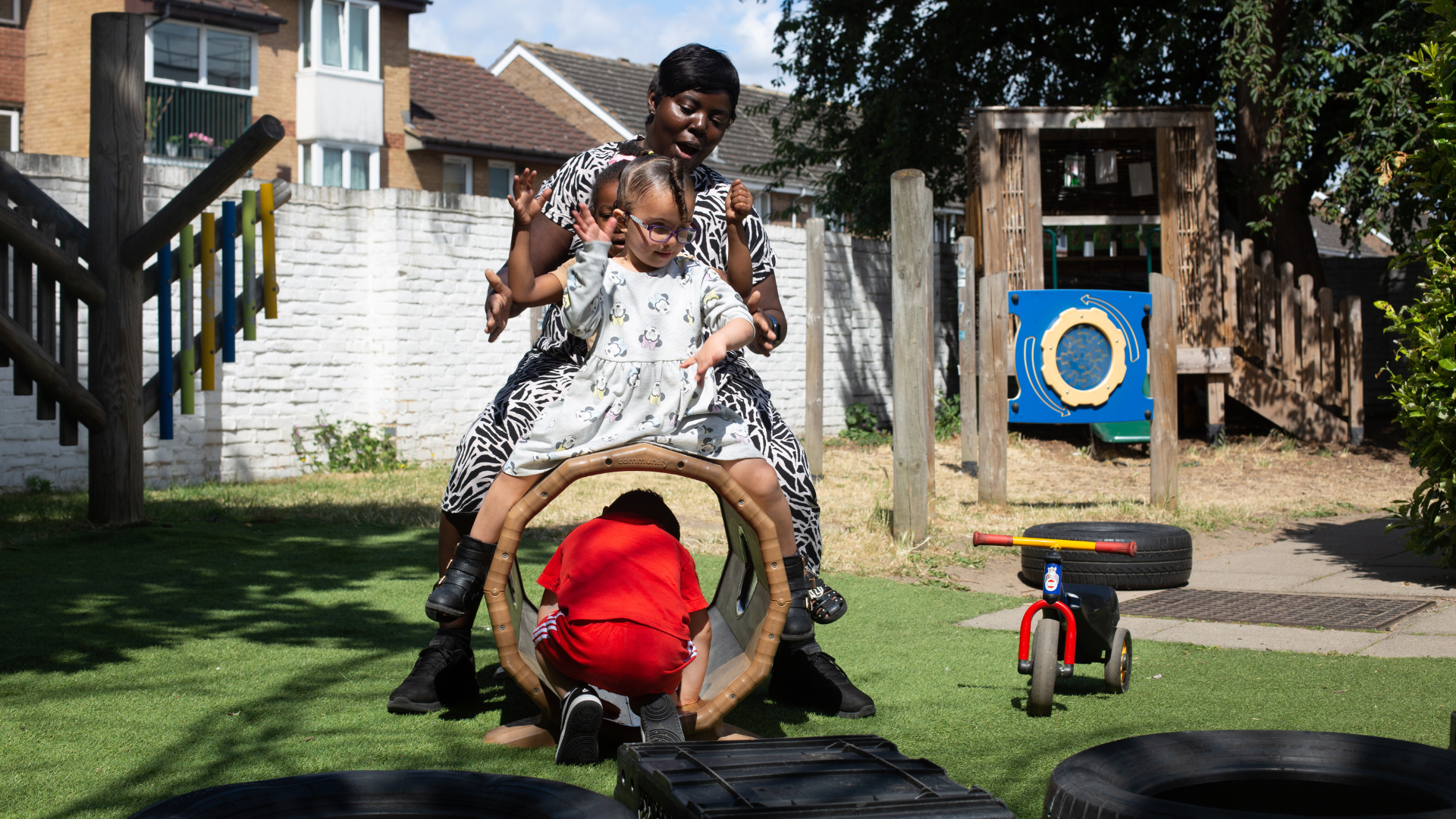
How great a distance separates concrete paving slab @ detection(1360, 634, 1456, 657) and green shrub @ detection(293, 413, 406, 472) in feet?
26.1

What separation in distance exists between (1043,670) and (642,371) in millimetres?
1428

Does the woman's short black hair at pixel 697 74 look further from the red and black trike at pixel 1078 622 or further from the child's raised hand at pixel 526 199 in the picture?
the red and black trike at pixel 1078 622

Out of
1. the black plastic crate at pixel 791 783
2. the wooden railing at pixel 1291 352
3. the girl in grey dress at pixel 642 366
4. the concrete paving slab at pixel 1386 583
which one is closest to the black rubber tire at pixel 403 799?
the black plastic crate at pixel 791 783

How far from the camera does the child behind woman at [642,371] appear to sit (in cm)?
297

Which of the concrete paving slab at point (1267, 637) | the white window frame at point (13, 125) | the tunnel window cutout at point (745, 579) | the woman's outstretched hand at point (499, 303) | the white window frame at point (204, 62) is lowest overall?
the concrete paving slab at point (1267, 637)

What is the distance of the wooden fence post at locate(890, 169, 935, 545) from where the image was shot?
22.6 ft

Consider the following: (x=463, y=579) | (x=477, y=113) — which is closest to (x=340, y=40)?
(x=477, y=113)

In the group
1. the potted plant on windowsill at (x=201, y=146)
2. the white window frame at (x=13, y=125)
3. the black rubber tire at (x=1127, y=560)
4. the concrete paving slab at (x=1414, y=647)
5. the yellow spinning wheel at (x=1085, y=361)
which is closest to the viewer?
the concrete paving slab at (x=1414, y=647)

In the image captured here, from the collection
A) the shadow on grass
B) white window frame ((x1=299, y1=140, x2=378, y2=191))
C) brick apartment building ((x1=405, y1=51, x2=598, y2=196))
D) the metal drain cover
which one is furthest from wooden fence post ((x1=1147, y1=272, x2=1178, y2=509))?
white window frame ((x1=299, y1=140, x2=378, y2=191))

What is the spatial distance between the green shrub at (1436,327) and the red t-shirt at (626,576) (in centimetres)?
407

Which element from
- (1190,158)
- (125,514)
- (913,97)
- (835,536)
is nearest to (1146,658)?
(835,536)

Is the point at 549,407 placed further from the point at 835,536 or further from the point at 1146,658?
the point at 835,536

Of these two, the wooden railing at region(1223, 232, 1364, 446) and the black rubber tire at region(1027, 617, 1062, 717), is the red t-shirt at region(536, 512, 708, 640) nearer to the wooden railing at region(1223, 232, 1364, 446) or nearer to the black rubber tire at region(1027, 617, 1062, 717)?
the black rubber tire at region(1027, 617, 1062, 717)

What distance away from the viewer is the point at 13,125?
22625mm
